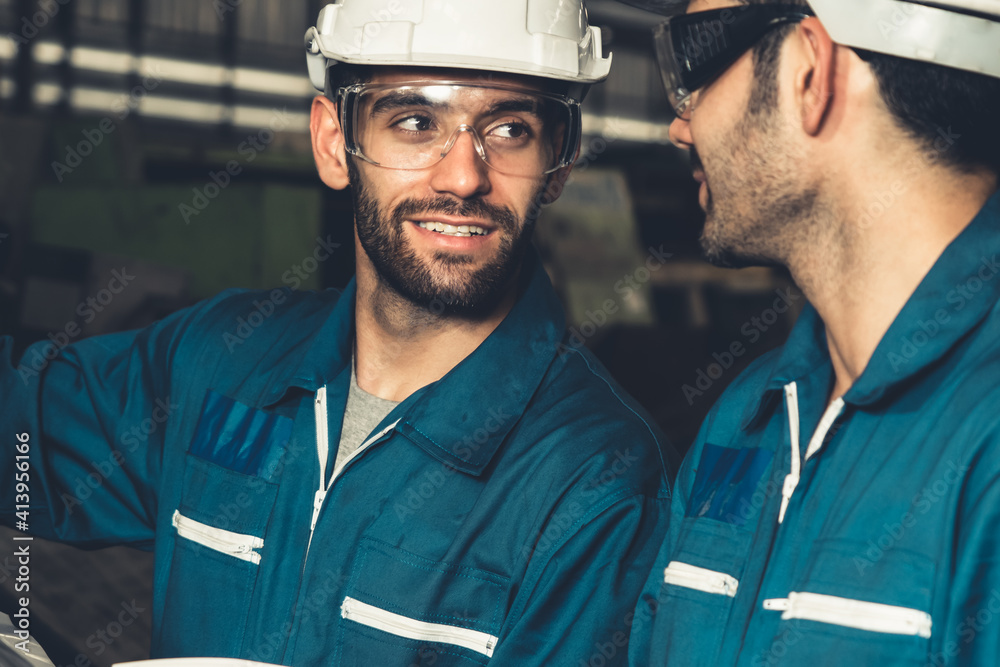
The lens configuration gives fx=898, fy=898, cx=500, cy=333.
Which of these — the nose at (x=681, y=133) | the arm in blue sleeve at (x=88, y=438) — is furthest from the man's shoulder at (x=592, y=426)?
the arm in blue sleeve at (x=88, y=438)

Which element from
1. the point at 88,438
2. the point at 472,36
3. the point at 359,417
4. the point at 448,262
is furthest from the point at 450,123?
the point at 88,438

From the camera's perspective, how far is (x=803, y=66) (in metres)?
1.37

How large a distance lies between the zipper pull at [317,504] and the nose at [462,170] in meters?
0.65

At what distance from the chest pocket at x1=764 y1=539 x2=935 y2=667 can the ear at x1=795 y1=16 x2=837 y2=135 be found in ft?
2.05

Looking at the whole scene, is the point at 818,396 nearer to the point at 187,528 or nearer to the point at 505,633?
the point at 505,633

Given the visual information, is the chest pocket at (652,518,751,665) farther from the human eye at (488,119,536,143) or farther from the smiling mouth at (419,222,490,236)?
the human eye at (488,119,536,143)

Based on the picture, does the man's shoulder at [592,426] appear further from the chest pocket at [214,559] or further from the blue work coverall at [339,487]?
the chest pocket at [214,559]

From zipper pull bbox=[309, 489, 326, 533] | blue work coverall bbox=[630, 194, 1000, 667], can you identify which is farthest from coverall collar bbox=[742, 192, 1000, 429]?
zipper pull bbox=[309, 489, 326, 533]

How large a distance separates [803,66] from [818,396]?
1.71 ft

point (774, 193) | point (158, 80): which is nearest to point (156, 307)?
point (774, 193)

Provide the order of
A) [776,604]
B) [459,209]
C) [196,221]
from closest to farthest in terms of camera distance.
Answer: [776,604] → [459,209] → [196,221]

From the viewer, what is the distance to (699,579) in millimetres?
1445

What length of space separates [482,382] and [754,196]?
64 cm

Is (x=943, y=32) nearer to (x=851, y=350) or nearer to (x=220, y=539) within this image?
(x=851, y=350)
